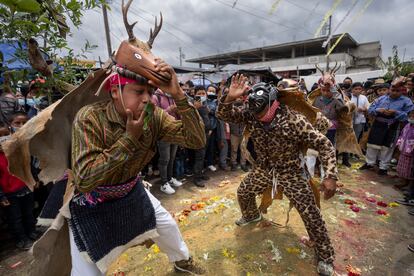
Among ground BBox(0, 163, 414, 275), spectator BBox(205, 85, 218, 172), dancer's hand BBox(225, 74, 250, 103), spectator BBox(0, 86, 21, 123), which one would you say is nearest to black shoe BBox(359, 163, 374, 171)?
ground BBox(0, 163, 414, 275)

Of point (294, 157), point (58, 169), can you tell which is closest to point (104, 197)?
point (58, 169)

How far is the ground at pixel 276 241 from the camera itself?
317cm

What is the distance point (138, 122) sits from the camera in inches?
65.4

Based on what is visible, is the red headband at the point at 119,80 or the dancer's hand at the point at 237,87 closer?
the red headband at the point at 119,80

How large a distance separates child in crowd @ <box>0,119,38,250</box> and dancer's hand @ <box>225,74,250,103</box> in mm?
3017

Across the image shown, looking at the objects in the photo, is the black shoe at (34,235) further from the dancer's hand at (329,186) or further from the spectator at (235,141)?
the spectator at (235,141)

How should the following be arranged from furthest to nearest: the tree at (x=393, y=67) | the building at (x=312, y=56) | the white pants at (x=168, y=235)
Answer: the building at (x=312, y=56) → the tree at (x=393, y=67) → the white pants at (x=168, y=235)

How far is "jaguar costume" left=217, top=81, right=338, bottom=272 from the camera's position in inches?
116

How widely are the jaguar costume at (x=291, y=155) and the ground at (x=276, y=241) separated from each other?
559mm

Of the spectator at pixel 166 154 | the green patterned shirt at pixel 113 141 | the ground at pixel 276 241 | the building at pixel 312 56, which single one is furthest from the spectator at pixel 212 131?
the building at pixel 312 56

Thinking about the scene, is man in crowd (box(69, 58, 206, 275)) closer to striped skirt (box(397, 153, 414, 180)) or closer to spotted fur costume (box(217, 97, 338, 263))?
spotted fur costume (box(217, 97, 338, 263))

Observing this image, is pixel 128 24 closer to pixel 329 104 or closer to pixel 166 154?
pixel 166 154

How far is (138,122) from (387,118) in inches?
277

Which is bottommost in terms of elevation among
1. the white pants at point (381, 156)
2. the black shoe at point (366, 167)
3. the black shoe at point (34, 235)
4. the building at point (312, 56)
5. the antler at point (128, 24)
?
the black shoe at point (34, 235)
